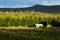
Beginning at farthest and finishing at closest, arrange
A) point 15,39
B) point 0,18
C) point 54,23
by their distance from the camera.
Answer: point 54,23, point 0,18, point 15,39

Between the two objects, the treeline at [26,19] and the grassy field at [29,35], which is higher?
the grassy field at [29,35]

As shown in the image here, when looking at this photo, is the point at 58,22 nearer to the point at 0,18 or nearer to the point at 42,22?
the point at 42,22

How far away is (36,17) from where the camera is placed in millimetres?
36688

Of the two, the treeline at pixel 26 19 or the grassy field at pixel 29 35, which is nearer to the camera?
the grassy field at pixel 29 35

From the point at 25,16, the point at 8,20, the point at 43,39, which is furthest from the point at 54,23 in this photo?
the point at 43,39

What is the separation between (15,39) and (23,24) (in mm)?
18557

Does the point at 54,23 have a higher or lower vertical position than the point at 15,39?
lower

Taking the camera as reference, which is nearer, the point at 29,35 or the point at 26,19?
the point at 29,35

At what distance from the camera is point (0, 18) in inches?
1359

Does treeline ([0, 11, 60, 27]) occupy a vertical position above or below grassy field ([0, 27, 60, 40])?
below

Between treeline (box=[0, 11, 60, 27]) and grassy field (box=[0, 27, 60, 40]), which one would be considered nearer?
grassy field (box=[0, 27, 60, 40])

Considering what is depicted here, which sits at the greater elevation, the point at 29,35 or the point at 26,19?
the point at 29,35

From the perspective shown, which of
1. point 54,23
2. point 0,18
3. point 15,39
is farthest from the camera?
point 54,23

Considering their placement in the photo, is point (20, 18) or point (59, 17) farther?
point (59, 17)
